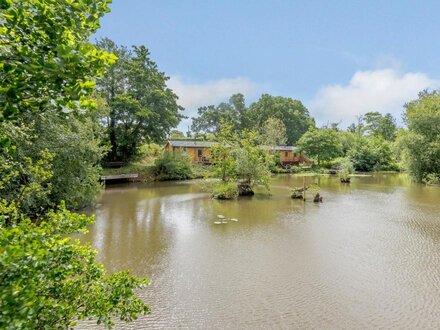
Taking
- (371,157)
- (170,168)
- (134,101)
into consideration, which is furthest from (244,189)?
(371,157)

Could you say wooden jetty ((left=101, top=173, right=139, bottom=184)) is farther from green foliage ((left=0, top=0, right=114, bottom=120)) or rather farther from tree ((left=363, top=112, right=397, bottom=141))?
tree ((left=363, top=112, right=397, bottom=141))

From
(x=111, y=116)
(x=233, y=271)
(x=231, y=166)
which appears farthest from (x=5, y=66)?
(x=111, y=116)

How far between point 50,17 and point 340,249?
8.37 meters

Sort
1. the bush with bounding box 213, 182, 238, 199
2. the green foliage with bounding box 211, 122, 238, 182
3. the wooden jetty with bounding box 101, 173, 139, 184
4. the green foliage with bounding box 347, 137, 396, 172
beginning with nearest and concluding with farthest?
the bush with bounding box 213, 182, 238, 199 < the green foliage with bounding box 211, 122, 238, 182 < the wooden jetty with bounding box 101, 173, 139, 184 < the green foliage with bounding box 347, 137, 396, 172

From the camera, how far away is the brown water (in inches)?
189

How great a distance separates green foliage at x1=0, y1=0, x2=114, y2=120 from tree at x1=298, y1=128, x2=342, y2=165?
117 feet

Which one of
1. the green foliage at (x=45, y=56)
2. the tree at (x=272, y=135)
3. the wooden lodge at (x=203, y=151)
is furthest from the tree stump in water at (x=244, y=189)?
the tree at (x=272, y=135)

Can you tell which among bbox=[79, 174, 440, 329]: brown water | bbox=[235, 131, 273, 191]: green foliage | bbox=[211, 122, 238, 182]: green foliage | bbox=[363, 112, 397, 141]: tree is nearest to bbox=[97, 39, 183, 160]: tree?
bbox=[211, 122, 238, 182]: green foliage

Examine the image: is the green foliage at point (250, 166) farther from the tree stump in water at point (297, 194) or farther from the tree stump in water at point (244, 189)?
the tree stump in water at point (297, 194)

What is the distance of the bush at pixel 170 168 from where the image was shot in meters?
25.5

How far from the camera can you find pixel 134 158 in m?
27.9

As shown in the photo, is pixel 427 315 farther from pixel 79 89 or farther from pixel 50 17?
pixel 50 17

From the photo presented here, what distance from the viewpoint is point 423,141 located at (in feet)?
72.5

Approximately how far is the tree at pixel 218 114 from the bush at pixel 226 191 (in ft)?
110
